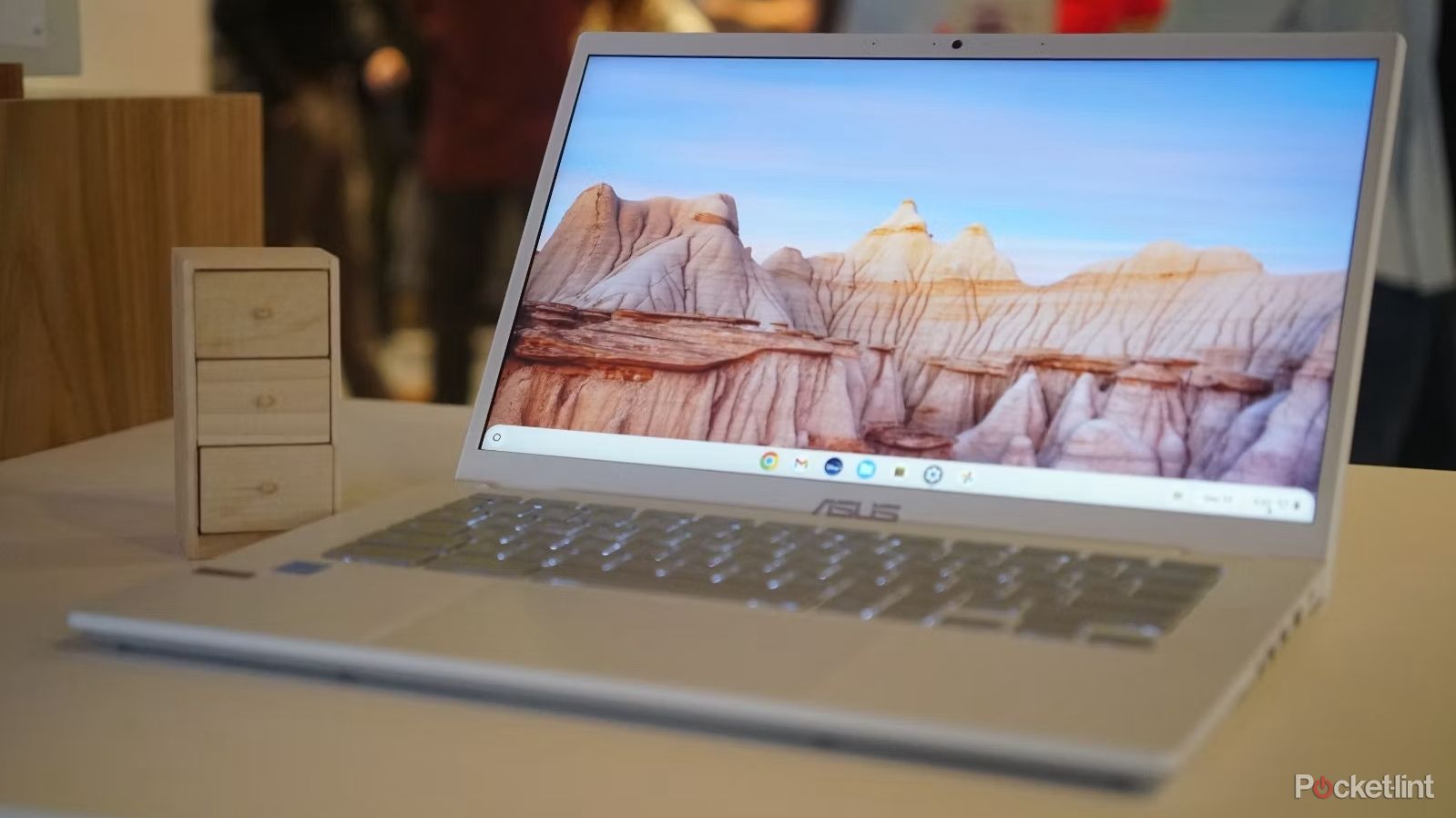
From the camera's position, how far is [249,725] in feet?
1.70

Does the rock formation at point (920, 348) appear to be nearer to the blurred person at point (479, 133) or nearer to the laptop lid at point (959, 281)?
the laptop lid at point (959, 281)

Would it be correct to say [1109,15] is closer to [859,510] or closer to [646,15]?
[646,15]

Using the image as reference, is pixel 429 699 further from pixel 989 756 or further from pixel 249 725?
pixel 989 756

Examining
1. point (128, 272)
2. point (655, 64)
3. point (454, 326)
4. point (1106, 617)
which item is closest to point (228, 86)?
point (454, 326)

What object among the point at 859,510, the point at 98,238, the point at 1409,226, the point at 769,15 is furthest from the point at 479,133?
Result: the point at 859,510

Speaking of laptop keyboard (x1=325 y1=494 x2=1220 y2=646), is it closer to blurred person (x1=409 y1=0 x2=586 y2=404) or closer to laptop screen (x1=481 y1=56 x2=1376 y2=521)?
laptop screen (x1=481 y1=56 x2=1376 y2=521)

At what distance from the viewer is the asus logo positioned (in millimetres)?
732

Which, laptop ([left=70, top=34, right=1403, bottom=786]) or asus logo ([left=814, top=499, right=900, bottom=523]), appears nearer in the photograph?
laptop ([left=70, top=34, right=1403, bottom=786])

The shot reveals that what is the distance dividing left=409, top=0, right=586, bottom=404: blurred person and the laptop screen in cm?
209

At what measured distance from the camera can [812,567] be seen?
0.64 metres

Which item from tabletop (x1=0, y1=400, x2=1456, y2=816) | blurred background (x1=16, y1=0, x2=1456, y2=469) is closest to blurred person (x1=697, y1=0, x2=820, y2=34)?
blurred background (x1=16, y1=0, x2=1456, y2=469)

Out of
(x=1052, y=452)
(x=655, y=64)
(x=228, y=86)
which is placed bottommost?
(x=1052, y=452)

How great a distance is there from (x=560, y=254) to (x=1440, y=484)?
0.59 m

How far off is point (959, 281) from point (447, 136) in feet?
7.83
